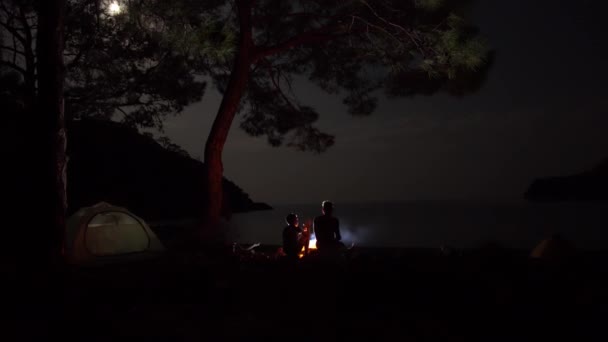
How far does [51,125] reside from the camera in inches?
244

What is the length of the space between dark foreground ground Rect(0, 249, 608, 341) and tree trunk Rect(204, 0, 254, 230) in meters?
3.69

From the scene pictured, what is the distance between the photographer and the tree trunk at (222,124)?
932 cm

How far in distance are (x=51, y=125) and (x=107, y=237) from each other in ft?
9.74

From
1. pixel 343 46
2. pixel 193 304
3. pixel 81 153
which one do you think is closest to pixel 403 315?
pixel 193 304

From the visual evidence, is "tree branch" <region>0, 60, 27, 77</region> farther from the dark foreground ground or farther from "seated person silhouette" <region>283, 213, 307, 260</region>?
"seated person silhouette" <region>283, 213, 307, 260</region>

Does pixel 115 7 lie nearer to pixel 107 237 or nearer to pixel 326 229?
pixel 107 237

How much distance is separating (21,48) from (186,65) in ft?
17.4

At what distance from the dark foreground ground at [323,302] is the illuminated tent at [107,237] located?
2.16 meters

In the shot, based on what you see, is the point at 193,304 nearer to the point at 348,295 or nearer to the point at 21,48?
the point at 348,295

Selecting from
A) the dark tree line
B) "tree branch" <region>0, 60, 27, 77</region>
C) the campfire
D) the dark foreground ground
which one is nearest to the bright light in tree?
the dark tree line

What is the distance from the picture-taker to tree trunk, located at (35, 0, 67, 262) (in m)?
6.17

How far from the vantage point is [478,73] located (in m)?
10.0

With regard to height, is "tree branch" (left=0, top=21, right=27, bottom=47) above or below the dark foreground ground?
above

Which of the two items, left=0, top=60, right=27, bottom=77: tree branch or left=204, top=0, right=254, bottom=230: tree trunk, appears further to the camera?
left=0, top=60, right=27, bottom=77: tree branch
